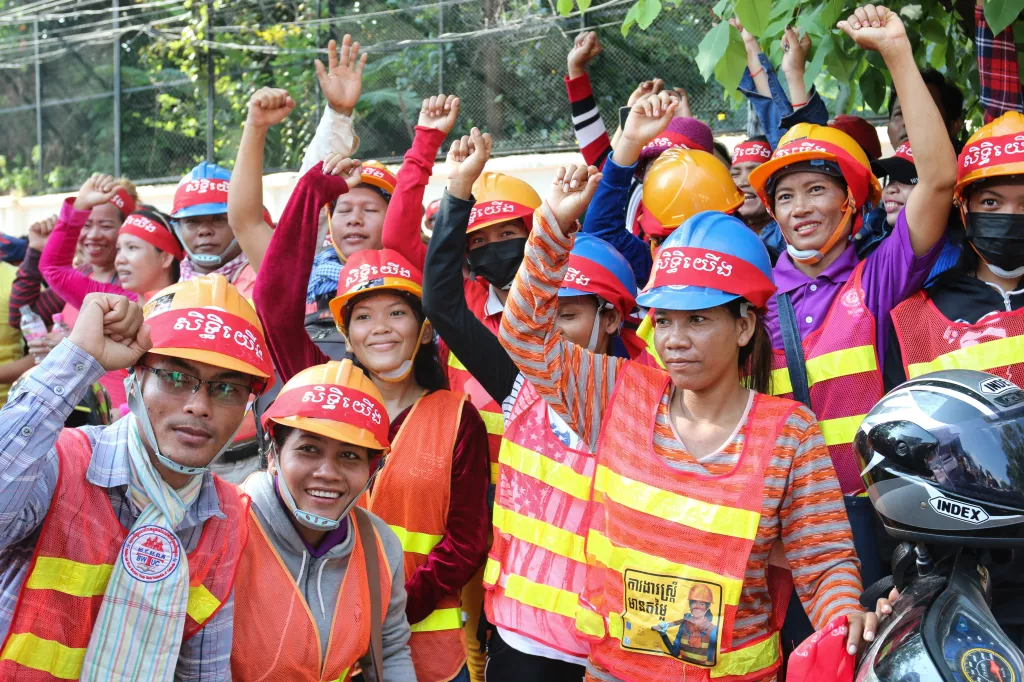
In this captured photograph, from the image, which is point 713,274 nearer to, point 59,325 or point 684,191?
point 684,191

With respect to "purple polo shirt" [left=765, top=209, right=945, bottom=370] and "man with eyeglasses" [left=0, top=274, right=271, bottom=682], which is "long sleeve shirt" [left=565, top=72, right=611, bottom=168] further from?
"man with eyeglasses" [left=0, top=274, right=271, bottom=682]

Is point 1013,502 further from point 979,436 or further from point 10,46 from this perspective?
point 10,46

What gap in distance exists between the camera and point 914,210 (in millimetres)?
3734

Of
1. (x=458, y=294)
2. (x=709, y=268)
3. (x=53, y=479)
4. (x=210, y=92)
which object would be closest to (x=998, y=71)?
(x=709, y=268)

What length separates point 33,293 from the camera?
276 inches

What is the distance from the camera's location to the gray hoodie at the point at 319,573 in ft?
11.6

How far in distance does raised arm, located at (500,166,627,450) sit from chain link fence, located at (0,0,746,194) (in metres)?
5.93

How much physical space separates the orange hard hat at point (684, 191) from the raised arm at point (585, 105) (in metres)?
0.52

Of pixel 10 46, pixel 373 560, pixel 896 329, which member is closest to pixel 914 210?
pixel 896 329

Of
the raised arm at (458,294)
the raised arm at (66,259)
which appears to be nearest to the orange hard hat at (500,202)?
the raised arm at (458,294)

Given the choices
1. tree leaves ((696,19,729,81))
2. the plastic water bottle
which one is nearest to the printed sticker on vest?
tree leaves ((696,19,729,81))

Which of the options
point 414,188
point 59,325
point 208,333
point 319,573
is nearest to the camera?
point 208,333

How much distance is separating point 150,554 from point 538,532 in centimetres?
131

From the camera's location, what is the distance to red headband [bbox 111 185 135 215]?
683cm
